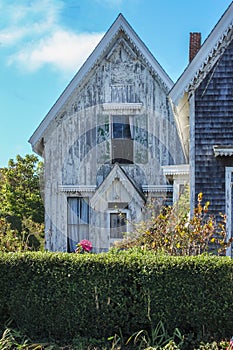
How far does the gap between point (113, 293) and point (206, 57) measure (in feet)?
19.4

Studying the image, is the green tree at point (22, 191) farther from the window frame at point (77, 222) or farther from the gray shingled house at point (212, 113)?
the gray shingled house at point (212, 113)

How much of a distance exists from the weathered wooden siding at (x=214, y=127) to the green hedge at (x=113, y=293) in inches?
143

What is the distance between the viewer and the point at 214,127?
37.8ft

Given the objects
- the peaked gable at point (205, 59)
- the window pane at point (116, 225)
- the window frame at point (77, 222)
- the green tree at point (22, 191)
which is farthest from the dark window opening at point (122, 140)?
the green tree at point (22, 191)

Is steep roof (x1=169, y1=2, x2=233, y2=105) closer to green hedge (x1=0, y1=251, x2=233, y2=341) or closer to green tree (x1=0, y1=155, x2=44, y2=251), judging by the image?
green hedge (x1=0, y1=251, x2=233, y2=341)

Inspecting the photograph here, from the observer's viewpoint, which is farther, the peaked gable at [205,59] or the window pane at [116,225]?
the window pane at [116,225]

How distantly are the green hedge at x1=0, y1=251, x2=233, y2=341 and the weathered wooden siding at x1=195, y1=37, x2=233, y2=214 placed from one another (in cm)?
363

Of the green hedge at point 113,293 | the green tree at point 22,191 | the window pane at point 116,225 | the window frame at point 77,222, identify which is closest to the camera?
the green hedge at point 113,293

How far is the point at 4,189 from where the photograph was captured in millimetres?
27125

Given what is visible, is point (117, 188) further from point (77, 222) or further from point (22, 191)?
point (22, 191)

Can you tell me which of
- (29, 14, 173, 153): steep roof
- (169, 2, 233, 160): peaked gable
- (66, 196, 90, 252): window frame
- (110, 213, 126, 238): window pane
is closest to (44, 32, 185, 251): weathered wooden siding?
(66, 196, 90, 252): window frame

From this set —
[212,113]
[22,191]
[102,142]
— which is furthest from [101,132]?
[22,191]

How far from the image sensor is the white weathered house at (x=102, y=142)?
1659 centimetres

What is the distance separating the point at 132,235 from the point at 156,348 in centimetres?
733
